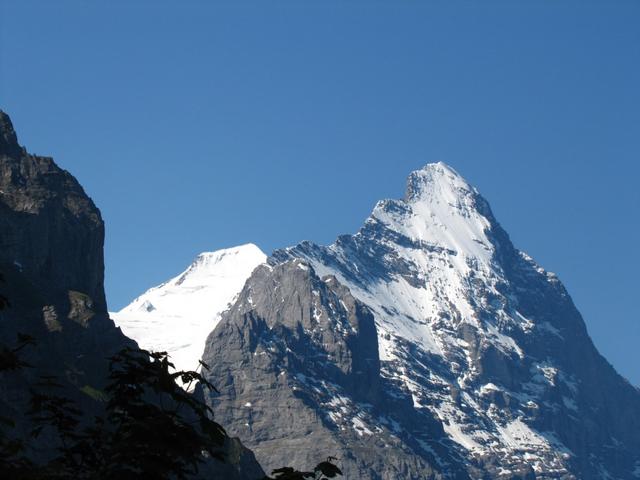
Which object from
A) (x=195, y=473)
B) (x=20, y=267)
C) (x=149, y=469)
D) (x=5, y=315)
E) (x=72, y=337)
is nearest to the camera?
(x=149, y=469)

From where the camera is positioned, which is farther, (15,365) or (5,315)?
(5,315)

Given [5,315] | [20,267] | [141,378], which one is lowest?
[141,378]

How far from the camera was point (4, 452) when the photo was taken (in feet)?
73.8

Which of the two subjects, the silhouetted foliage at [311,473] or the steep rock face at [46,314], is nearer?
the silhouetted foliage at [311,473]

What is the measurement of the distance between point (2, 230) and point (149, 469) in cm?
17304

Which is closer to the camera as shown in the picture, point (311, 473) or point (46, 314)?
point (311, 473)

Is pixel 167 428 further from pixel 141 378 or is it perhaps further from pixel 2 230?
pixel 2 230

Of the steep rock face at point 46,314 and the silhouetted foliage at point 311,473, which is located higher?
the steep rock face at point 46,314

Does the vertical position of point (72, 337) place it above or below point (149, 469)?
above

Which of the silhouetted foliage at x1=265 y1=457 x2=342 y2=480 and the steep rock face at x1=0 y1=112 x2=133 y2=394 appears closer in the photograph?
the silhouetted foliage at x1=265 y1=457 x2=342 y2=480

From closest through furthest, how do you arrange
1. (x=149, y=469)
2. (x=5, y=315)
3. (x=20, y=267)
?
1. (x=149, y=469)
2. (x=5, y=315)
3. (x=20, y=267)

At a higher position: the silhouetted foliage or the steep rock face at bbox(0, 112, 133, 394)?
the steep rock face at bbox(0, 112, 133, 394)

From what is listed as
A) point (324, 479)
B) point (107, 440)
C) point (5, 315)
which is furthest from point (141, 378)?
point (5, 315)

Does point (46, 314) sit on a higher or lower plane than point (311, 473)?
higher
